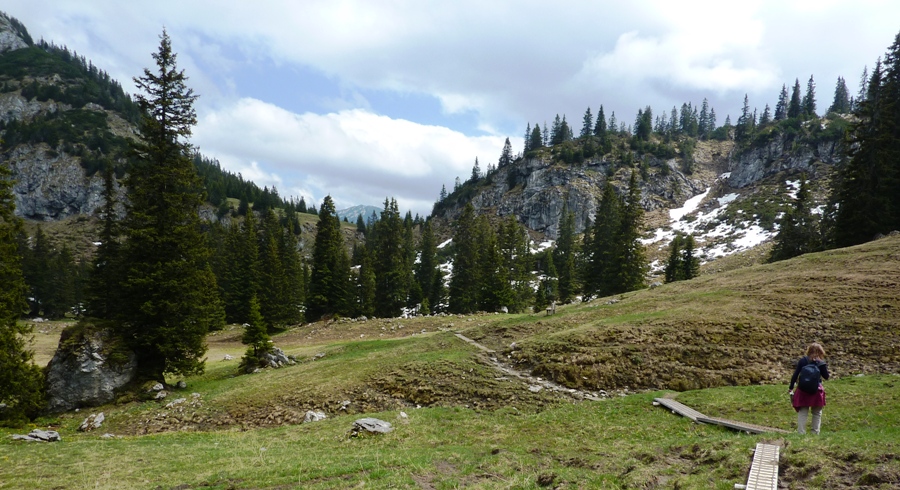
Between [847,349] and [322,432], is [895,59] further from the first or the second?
[322,432]

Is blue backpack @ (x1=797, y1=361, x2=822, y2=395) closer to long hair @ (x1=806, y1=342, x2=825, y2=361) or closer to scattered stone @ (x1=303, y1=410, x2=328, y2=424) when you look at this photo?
long hair @ (x1=806, y1=342, x2=825, y2=361)

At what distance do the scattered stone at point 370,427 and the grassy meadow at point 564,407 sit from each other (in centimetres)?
35

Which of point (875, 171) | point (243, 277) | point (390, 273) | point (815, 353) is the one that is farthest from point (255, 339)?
point (875, 171)

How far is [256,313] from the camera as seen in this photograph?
28297 millimetres

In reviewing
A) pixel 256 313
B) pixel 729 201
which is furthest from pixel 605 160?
pixel 256 313

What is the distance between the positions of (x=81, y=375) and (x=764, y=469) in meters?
30.3

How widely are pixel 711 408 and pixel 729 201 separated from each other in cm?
16094

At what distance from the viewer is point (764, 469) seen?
808cm

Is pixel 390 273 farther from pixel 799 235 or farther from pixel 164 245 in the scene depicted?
pixel 799 235

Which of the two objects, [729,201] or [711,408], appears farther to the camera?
[729,201]

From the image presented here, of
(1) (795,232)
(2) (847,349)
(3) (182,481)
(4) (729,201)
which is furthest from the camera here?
(4) (729,201)

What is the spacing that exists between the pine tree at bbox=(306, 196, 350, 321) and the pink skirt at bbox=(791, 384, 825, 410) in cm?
5400

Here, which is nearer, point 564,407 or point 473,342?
point 564,407

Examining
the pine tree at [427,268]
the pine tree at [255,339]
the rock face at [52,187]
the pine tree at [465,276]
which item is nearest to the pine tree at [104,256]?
the pine tree at [255,339]
